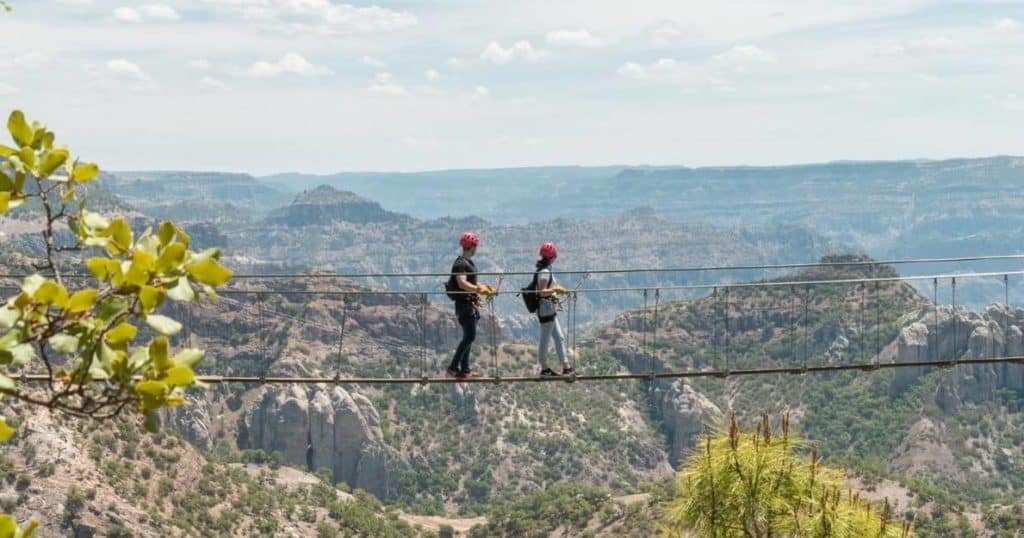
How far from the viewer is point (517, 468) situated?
133 m

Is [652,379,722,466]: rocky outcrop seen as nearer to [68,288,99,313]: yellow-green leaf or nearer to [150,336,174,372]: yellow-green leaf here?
[150,336,174,372]: yellow-green leaf

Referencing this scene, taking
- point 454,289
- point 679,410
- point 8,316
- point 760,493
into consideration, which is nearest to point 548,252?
point 454,289

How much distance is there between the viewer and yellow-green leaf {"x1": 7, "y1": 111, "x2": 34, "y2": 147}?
581cm

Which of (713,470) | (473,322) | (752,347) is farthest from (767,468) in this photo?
(752,347)

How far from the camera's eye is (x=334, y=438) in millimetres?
130375

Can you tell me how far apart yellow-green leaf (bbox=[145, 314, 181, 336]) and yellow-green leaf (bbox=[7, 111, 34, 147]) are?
1073 millimetres

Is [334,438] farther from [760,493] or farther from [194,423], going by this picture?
[760,493]

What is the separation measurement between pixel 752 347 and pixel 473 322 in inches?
5651

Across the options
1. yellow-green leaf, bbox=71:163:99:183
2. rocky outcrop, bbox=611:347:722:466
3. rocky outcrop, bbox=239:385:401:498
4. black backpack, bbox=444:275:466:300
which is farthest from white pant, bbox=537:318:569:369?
rocky outcrop, bbox=611:347:722:466

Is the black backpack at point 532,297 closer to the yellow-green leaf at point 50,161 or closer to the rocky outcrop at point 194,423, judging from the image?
the yellow-green leaf at point 50,161

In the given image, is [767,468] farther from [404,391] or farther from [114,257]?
[404,391]

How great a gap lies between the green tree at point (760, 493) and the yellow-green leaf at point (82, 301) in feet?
33.5

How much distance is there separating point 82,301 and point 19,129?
3.39 ft

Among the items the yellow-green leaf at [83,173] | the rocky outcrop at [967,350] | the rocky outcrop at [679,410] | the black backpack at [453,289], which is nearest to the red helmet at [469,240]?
the black backpack at [453,289]
